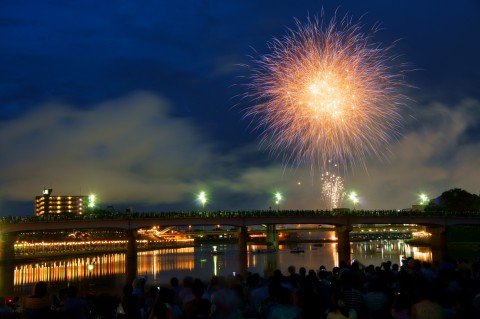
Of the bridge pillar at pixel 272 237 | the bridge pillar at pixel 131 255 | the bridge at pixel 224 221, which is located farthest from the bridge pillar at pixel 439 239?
the bridge pillar at pixel 131 255

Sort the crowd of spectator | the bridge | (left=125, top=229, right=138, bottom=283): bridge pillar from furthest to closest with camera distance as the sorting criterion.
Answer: the bridge → (left=125, top=229, right=138, bottom=283): bridge pillar → the crowd of spectator

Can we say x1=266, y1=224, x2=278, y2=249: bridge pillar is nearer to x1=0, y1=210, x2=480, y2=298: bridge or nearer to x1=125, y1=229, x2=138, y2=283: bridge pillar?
x1=0, y1=210, x2=480, y2=298: bridge

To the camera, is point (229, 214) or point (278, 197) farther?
point (278, 197)


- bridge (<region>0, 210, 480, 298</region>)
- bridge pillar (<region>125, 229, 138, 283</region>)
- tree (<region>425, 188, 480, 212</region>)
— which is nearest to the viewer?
bridge pillar (<region>125, 229, 138, 283</region>)

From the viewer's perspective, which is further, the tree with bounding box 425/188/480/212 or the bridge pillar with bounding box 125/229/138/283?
the tree with bounding box 425/188/480/212

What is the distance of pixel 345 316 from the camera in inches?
383

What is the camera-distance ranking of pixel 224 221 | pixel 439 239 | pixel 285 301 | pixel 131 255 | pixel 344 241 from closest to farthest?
pixel 285 301, pixel 131 255, pixel 224 221, pixel 344 241, pixel 439 239

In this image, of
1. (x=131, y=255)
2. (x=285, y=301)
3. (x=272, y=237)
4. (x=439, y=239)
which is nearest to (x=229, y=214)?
(x=131, y=255)

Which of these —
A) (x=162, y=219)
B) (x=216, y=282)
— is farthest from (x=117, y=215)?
(x=216, y=282)

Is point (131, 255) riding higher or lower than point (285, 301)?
lower

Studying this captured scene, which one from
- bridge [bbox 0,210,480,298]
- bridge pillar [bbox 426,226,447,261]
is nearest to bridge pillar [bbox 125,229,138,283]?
bridge [bbox 0,210,480,298]

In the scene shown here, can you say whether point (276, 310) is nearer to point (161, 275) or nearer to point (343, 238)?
point (161, 275)

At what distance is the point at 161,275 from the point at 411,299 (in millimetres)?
64819

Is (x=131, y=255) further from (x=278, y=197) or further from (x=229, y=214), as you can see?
(x=278, y=197)
